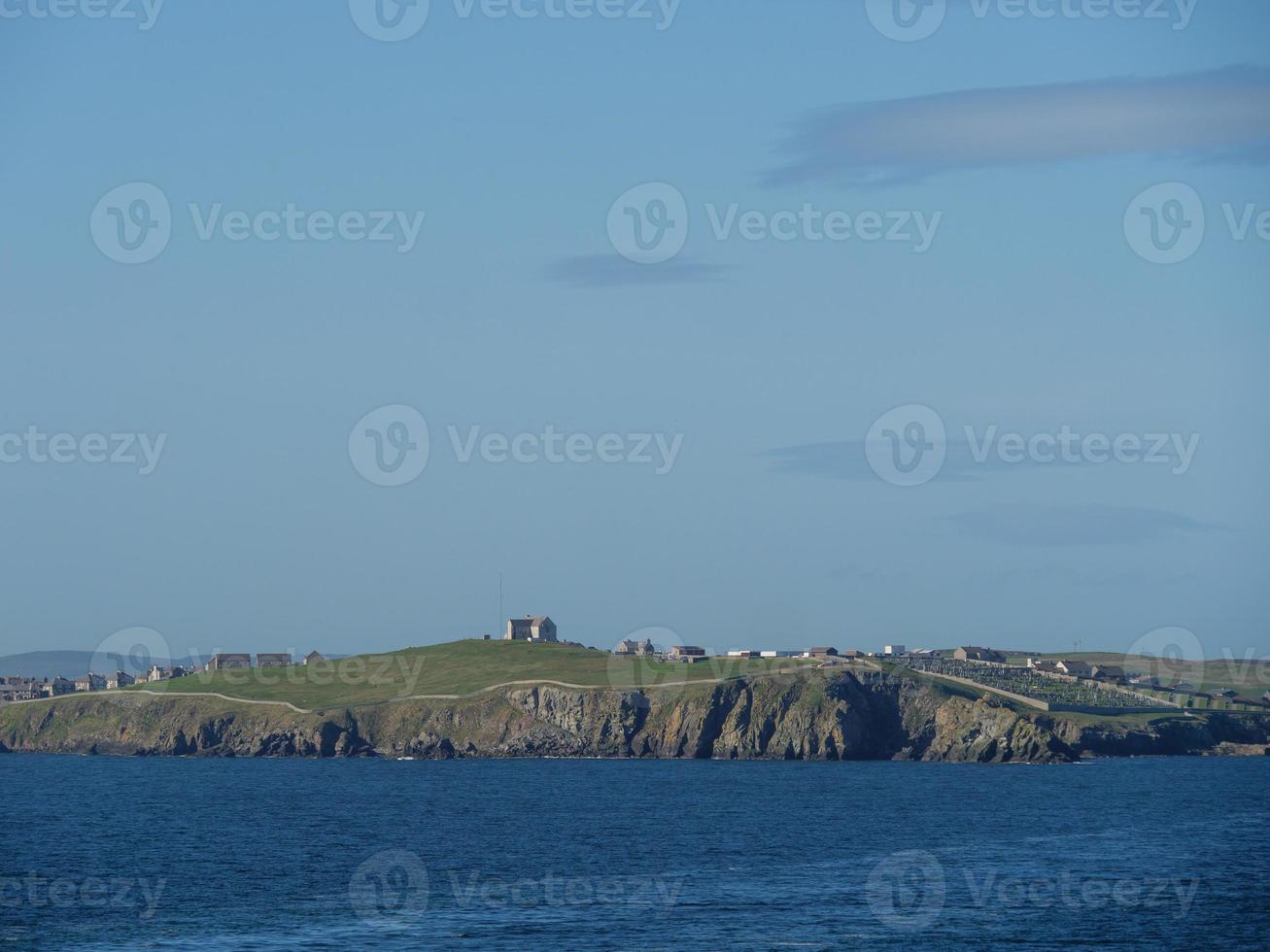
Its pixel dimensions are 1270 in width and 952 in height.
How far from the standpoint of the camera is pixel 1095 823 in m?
160

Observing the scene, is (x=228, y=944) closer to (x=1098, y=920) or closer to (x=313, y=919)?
(x=313, y=919)

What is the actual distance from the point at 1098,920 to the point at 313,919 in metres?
51.7

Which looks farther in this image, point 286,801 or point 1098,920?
point 286,801

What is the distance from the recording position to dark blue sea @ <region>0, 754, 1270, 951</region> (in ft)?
322

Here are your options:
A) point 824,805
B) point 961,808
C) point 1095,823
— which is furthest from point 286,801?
point 1095,823

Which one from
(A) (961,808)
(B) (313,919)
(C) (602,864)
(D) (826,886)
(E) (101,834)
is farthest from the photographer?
(A) (961,808)

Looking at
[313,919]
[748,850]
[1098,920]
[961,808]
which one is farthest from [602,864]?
[961,808]

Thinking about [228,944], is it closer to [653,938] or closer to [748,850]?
[653,938]

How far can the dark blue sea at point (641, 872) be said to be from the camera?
98000 mm

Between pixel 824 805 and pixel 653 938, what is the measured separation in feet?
279

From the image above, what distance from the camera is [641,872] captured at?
124 m

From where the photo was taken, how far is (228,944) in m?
92.4

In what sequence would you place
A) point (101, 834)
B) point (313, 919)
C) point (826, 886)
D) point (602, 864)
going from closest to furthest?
point (313, 919)
point (826, 886)
point (602, 864)
point (101, 834)

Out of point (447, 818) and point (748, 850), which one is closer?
point (748, 850)
